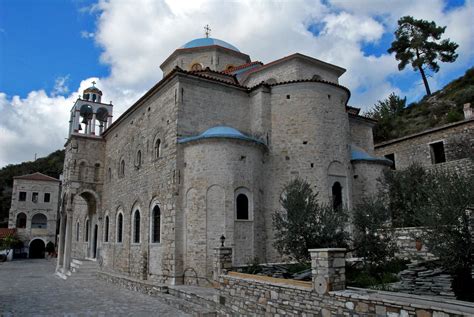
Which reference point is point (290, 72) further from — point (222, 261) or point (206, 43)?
point (222, 261)

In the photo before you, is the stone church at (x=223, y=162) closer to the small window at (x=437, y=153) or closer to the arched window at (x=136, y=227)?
the arched window at (x=136, y=227)

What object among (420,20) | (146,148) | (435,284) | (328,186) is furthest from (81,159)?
(420,20)

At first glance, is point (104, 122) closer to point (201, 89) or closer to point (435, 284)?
point (201, 89)

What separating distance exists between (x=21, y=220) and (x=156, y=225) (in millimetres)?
30796

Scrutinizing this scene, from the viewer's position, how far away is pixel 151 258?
13.4 metres

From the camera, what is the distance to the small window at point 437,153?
19.5 m

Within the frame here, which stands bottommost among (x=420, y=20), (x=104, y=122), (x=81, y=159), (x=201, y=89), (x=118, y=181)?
(x=118, y=181)

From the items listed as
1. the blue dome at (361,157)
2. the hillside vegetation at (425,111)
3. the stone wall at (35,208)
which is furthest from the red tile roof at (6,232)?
the hillside vegetation at (425,111)

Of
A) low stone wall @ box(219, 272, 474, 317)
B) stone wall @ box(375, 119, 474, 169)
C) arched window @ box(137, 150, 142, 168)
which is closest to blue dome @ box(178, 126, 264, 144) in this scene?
arched window @ box(137, 150, 142, 168)

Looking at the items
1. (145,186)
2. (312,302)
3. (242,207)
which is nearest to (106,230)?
(145,186)

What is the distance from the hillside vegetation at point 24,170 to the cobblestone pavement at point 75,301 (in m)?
37.5

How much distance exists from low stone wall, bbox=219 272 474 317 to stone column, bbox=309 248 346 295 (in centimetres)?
14

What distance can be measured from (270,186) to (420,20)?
29104 mm

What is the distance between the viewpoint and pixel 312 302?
6508mm
